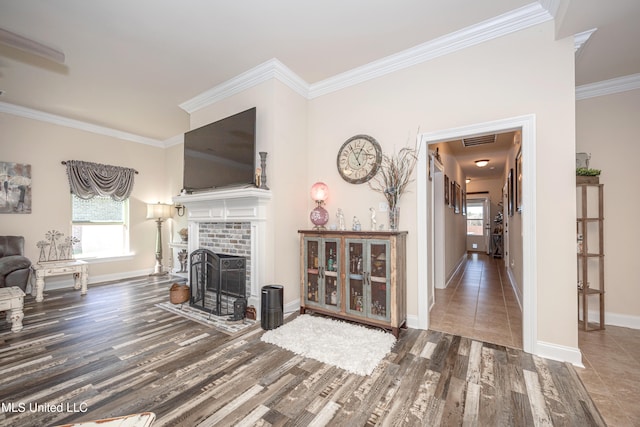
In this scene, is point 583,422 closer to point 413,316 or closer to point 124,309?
point 413,316

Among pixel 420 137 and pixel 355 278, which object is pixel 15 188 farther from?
pixel 420 137

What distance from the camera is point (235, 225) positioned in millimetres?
3469

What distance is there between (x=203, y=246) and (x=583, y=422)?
13.3ft

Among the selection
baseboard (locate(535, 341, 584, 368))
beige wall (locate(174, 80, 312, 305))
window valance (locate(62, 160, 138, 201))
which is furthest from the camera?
window valance (locate(62, 160, 138, 201))

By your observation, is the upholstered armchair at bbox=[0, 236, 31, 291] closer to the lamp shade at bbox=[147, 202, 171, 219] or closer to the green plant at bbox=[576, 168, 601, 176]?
the lamp shade at bbox=[147, 202, 171, 219]

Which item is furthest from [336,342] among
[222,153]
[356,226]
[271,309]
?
[222,153]

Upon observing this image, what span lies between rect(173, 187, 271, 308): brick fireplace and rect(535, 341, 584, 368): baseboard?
8.99 feet

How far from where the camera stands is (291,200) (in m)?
3.44

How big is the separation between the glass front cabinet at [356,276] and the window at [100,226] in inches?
173

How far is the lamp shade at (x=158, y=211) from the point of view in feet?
A: 17.9

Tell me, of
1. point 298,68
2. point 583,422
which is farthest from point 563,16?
point 583,422

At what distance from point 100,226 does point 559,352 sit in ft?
22.8

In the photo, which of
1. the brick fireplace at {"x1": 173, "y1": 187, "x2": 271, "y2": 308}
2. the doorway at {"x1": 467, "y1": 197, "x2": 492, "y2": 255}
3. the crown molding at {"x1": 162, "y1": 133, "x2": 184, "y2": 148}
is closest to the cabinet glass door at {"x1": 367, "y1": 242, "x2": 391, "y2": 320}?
the brick fireplace at {"x1": 173, "y1": 187, "x2": 271, "y2": 308}

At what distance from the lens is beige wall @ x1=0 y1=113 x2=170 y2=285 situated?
4172 mm
